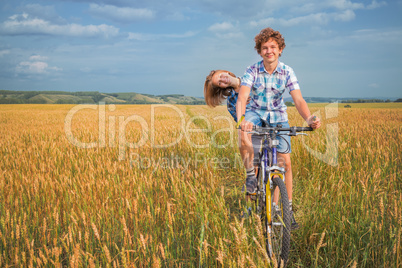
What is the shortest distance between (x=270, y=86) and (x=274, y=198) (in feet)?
3.75

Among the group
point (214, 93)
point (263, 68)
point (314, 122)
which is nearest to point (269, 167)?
point (314, 122)

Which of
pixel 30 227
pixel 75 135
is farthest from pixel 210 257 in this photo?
pixel 75 135

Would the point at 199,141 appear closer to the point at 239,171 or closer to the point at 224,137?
the point at 224,137

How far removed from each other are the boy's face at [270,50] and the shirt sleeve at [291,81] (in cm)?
23

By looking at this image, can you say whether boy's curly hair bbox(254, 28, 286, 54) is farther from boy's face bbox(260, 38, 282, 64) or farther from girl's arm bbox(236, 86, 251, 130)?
girl's arm bbox(236, 86, 251, 130)

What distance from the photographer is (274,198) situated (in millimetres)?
2734

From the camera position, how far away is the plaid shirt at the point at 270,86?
118 inches

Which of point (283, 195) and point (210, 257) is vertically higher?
point (283, 195)

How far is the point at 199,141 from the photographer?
23.3 feet

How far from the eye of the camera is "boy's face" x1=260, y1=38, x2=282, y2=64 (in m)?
2.89

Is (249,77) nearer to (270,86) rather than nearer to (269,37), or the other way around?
(270,86)

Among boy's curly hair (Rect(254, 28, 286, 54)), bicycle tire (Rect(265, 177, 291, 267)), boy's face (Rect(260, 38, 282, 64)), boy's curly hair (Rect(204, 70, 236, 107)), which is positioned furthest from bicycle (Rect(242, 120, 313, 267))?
boy's curly hair (Rect(204, 70, 236, 107))

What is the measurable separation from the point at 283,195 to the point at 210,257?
0.75 metres

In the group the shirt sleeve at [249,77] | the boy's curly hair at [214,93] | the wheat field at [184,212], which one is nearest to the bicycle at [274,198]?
the wheat field at [184,212]
